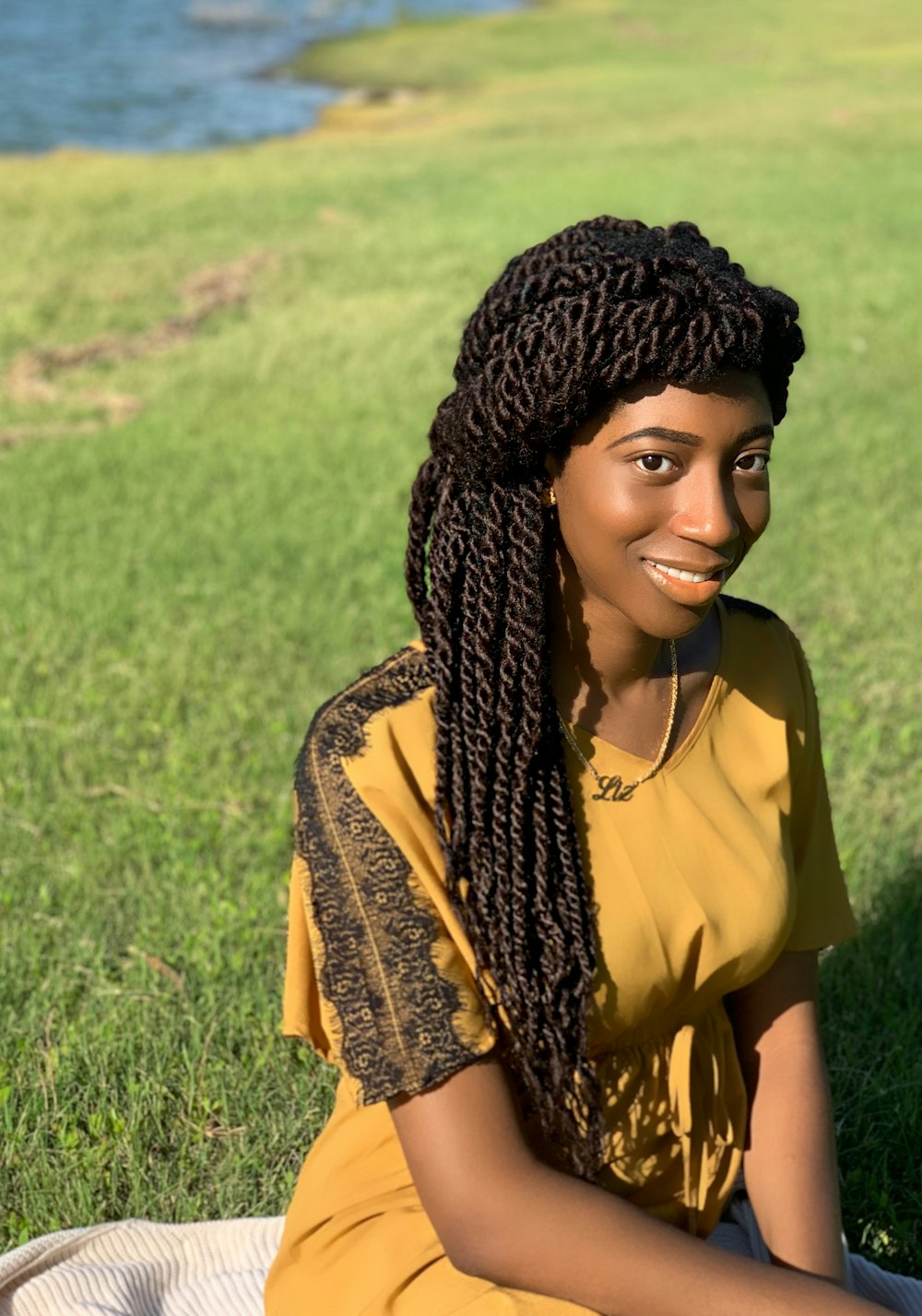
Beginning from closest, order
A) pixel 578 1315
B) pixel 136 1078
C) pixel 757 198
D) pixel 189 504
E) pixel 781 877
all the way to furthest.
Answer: pixel 578 1315 < pixel 781 877 < pixel 136 1078 < pixel 189 504 < pixel 757 198

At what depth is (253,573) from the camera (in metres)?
6.60

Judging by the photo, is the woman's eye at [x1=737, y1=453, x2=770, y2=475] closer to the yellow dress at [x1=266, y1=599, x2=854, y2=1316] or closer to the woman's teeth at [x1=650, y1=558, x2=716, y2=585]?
the woman's teeth at [x1=650, y1=558, x2=716, y2=585]

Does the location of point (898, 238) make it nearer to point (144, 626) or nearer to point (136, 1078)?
point (144, 626)

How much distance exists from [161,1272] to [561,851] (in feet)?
3.40

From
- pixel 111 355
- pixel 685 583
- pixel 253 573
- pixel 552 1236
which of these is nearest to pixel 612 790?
pixel 685 583

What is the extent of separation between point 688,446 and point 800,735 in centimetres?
62

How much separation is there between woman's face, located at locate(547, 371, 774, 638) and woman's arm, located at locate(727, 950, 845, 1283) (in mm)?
703

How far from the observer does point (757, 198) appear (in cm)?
1473

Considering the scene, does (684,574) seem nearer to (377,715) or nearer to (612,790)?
(612,790)

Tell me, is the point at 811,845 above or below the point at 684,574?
below

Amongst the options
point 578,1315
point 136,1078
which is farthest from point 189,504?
point 578,1315

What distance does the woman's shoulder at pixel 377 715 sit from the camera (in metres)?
2.08

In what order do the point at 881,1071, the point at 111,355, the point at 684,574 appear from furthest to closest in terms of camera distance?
the point at 111,355
the point at 881,1071
the point at 684,574

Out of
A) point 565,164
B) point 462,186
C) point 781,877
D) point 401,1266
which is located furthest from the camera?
point 565,164
